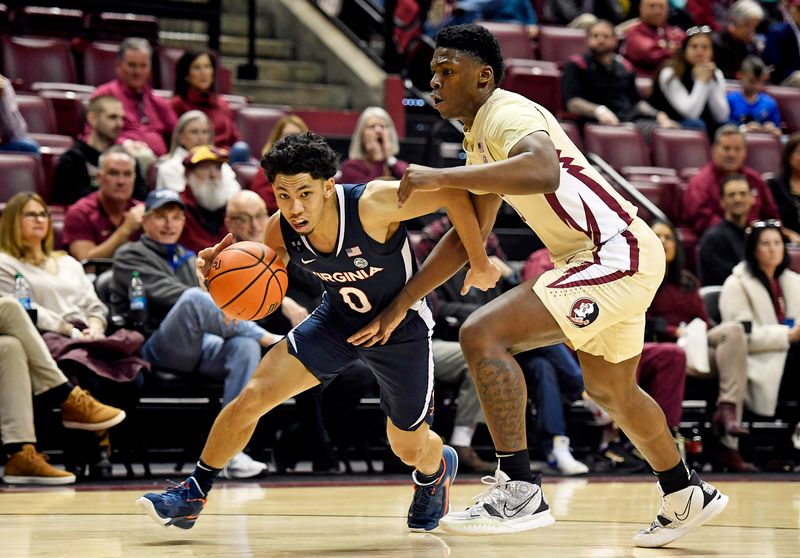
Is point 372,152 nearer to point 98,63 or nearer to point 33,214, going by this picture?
point 33,214

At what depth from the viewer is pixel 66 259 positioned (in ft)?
20.7

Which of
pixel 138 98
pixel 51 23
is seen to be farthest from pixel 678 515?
pixel 51 23

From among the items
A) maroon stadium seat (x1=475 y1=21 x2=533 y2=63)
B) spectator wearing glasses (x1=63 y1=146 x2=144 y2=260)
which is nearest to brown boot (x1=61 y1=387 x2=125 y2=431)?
spectator wearing glasses (x1=63 y1=146 x2=144 y2=260)

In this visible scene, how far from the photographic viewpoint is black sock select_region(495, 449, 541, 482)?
3.75 m

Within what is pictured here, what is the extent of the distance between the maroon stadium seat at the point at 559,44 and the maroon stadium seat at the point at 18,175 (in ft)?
16.3

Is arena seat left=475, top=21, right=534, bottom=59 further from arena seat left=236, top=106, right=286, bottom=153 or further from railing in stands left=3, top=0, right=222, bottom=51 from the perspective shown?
arena seat left=236, top=106, right=286, bottom=153

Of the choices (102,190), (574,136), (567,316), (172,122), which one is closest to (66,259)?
(102,190)

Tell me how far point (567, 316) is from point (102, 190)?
3.86m

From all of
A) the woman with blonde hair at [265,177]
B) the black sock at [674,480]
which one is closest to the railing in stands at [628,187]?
the woman with blonde hair at [265,177]

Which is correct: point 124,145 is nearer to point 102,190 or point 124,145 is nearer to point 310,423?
point 102,190

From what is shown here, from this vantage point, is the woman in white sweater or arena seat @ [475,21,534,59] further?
arena seat @ [475,21,534,59]

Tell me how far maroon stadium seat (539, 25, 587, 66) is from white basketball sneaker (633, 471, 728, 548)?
6990 mm

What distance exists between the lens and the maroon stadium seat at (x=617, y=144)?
899cm

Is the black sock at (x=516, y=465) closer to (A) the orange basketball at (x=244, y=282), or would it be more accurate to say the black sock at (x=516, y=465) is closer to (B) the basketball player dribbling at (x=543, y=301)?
(B) the basketball player dribbling at (x=543, y=301)
